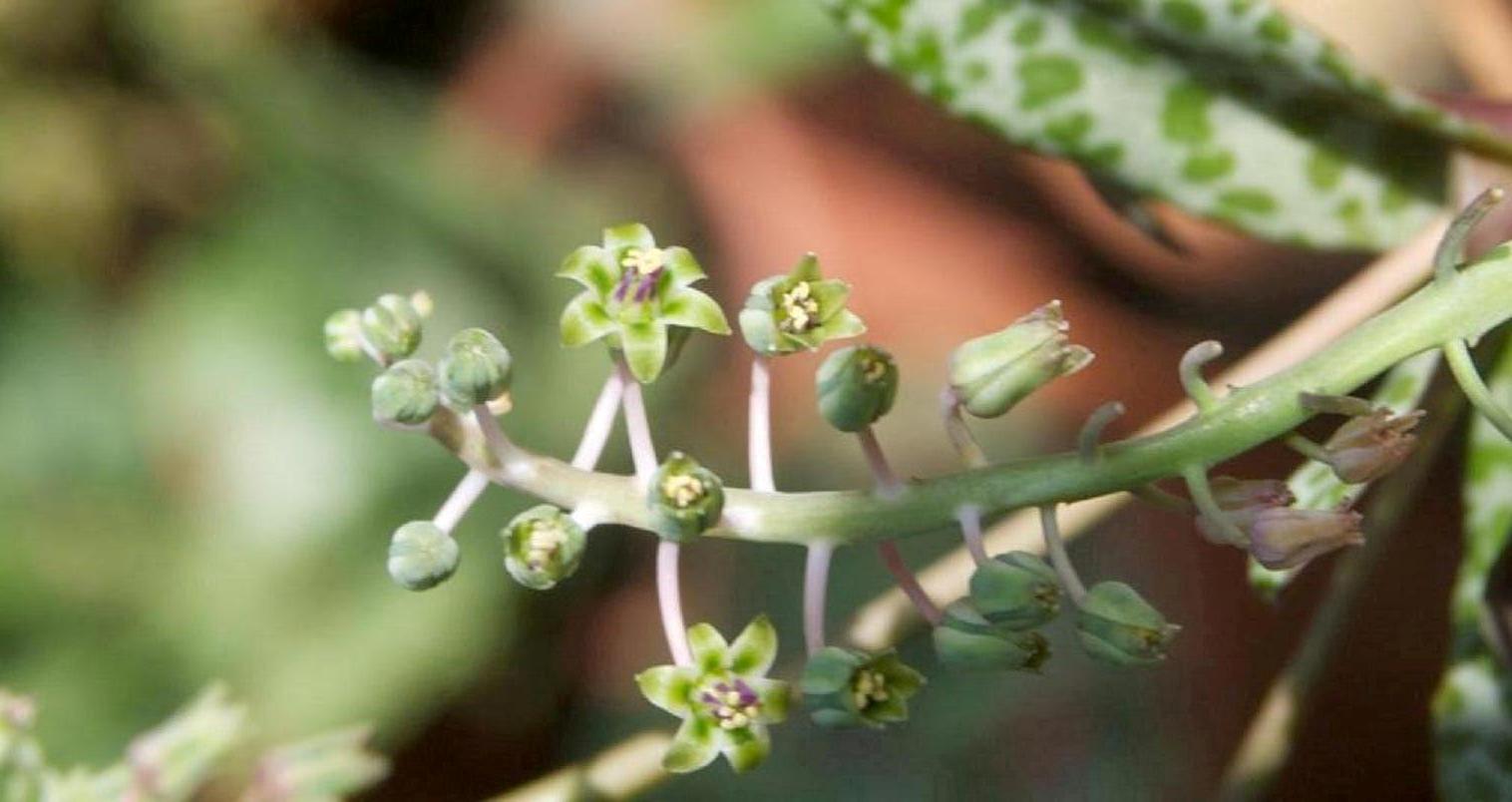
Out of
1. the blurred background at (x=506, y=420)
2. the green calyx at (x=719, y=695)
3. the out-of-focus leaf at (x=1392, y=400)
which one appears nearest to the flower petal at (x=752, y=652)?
the green calyx at (x=719, y=695)

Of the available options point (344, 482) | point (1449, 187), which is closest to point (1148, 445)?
point (1449, 187)

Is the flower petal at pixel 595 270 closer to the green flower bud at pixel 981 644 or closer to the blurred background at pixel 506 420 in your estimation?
the green flower bud at pixel 981 644

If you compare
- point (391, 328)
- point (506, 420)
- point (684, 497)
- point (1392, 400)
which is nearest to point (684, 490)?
point (684, 497)

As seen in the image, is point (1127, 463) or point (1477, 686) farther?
point (1477, 686)

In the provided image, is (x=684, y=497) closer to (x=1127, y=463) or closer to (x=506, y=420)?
(x=1127, y=463)

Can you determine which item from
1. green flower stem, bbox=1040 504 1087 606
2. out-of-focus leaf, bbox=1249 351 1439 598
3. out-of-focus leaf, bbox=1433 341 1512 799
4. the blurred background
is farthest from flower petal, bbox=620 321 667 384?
the blurred background
